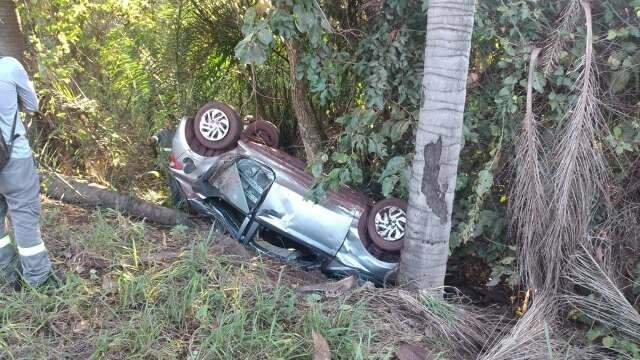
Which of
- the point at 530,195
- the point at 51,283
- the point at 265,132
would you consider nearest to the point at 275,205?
the point at 265,132

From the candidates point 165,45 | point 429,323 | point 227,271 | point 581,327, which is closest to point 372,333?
point 429,323

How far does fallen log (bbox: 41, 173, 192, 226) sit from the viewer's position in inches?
209

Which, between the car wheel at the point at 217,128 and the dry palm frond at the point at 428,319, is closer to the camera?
the dry palm frond at the point at 428,319

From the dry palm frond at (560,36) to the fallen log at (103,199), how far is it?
3.46m

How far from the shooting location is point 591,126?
394cm

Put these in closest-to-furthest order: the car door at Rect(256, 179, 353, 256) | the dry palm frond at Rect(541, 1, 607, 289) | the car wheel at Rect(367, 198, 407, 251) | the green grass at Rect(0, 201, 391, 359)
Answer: the green grass at Rect(0, 201, 391, 359), the dry palm frond at Rect(541, 1, 607, 289), the car wheel at Rect(367, 198, 407, 251), the car door at Rect(256, 179, 353, 256)

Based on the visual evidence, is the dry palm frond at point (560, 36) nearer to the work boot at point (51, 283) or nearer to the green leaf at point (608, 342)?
the green leaf at point (608, 342)

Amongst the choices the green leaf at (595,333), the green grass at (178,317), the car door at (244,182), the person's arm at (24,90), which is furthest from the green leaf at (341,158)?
the person's arm at (24,90)

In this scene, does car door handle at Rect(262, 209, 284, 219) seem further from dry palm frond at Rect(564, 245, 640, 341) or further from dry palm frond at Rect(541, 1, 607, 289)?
dry palm frond at Rect(564, 245, 640, 341)

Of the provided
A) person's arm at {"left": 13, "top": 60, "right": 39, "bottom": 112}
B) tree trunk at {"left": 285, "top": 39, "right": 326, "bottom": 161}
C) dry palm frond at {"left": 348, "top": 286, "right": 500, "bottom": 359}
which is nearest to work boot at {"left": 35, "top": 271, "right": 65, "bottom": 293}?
person's arm at {"left": 13, "top": 60, "right": 39, "bottom": 112}

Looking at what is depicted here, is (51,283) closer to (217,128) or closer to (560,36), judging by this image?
(217,128)

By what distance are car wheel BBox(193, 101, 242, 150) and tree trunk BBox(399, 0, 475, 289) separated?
6.63 feet

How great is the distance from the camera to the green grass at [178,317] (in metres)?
3.25

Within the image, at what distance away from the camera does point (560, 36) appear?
4.09 metres
